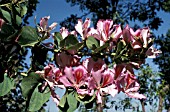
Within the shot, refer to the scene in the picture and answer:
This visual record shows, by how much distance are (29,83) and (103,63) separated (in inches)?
7.5

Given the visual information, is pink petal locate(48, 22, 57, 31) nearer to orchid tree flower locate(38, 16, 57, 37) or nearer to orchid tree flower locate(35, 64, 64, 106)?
orchid tree flower locate(38, 16, 57, 37)

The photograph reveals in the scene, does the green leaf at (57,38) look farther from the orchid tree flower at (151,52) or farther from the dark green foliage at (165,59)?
the dark green foliage at (165,59)

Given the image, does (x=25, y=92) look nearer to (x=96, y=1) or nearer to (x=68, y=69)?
(x=68, y=69)

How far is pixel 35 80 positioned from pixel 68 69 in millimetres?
88

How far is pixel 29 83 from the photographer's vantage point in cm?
92

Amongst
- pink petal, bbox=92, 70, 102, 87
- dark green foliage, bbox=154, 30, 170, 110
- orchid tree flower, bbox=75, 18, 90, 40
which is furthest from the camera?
dark green foliage, bbox=154, 30, 170, 110

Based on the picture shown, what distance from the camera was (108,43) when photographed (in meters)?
0.94

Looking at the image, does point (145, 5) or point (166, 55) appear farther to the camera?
point (166, 55)

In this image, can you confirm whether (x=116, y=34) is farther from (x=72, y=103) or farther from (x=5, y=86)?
(x=5, y=86)

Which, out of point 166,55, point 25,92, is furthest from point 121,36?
point 166,55

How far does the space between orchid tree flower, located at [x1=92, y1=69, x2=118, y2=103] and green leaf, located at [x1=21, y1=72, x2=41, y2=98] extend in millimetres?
144

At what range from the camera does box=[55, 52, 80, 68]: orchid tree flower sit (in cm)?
94

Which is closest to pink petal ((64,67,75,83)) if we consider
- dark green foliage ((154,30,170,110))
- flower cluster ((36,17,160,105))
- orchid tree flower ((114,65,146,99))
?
flower cluster ((36,17,160,105))

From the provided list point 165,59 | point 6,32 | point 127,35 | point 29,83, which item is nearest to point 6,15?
point 6,32
